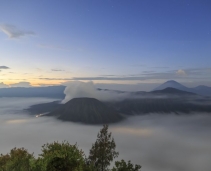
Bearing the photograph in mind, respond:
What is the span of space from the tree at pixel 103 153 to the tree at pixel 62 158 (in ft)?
66.6

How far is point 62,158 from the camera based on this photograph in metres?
34.0

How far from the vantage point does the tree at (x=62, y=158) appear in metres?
33.0

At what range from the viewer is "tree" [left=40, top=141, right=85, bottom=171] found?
33.0 metres

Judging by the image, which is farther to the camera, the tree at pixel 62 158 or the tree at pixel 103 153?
the tree at pixel 103 153

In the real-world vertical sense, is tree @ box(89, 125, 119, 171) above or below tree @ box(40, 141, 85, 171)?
below

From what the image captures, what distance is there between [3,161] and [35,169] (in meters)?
14.0

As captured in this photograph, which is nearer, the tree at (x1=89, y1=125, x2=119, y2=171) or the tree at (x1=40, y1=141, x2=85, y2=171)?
the tree at (x1=40, y1=141, x2=85, y2=171)

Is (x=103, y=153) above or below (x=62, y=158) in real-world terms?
below

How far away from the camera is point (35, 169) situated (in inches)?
1248

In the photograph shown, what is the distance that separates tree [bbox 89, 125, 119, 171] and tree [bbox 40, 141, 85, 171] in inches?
799

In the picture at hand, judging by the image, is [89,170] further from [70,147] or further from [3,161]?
[3,161]

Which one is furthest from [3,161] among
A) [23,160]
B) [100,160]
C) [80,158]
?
[100,160]

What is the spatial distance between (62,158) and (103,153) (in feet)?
75.4

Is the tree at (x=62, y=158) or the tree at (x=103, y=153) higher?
the tree at (x=62, y=158)
